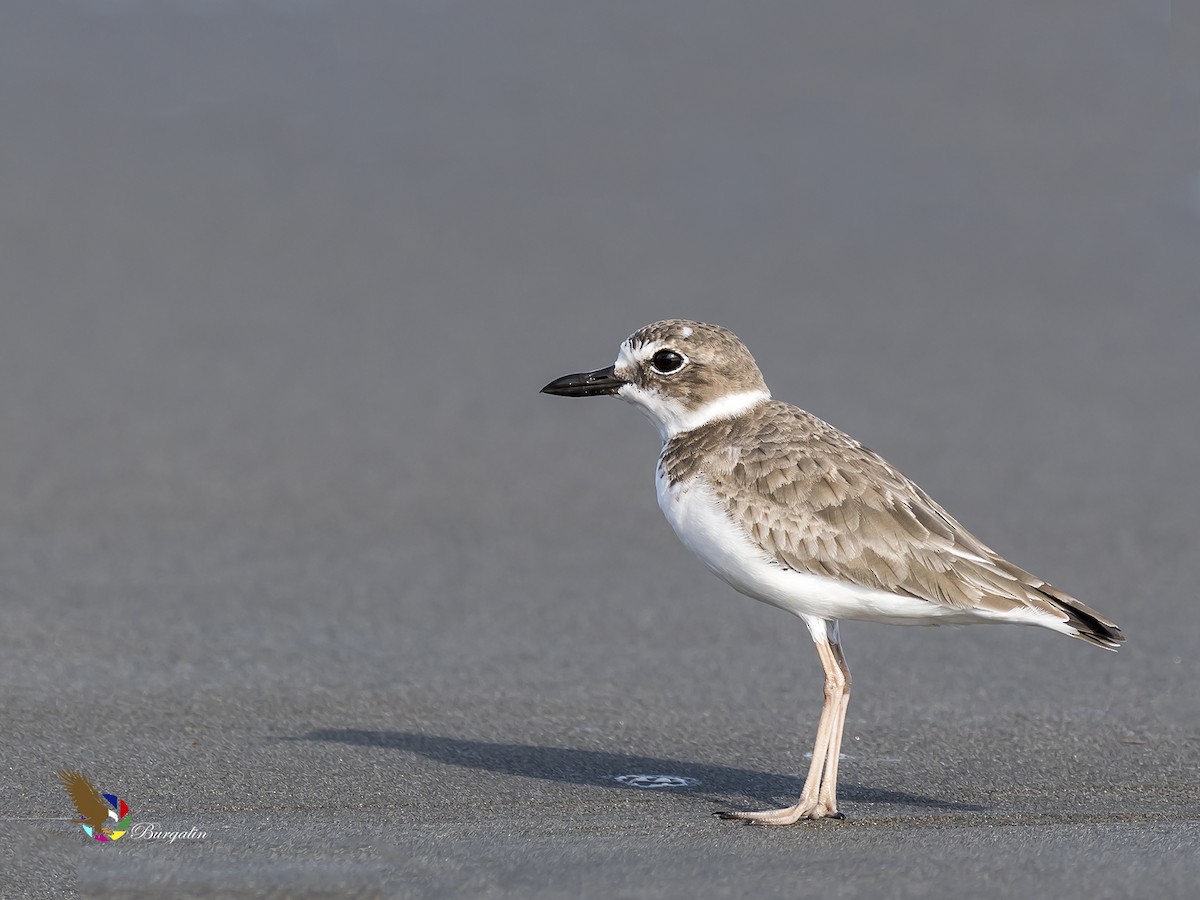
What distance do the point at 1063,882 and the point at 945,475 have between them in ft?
16.8

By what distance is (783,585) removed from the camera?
5.68 m

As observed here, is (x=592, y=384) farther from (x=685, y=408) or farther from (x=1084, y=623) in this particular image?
(x=1084, y=623)

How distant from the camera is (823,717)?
579 centimetres

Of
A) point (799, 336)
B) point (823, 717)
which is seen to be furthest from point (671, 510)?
point (799, 336)

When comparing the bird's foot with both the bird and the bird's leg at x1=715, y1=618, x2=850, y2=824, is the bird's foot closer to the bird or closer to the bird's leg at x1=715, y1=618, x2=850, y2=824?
the bird's leg at x1=715, y1=618, x2=850, y2=824

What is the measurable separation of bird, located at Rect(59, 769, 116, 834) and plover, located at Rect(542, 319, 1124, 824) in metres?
1.99

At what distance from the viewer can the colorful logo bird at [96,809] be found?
17.2 ft

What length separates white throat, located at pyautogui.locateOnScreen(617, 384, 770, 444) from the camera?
6219 millimetres

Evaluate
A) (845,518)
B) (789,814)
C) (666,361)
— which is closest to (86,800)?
(789,814)

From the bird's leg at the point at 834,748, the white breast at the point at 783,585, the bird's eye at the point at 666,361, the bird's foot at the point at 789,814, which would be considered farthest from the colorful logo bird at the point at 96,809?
the bird's eye at the point at 666,361

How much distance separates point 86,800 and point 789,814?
228 centimetres

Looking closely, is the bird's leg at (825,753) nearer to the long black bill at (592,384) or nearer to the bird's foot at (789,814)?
the bird's foot at (789,814)

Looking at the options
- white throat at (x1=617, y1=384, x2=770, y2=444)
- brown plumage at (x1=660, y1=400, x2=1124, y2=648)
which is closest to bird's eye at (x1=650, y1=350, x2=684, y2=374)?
white throat at (x1=617, y1=384, x2=770, y2=444)

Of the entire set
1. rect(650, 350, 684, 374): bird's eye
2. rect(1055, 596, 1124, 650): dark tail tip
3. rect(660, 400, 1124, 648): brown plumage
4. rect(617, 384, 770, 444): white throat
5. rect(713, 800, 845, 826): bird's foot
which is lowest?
rect(713, 800, 845, 826): bird's foot
